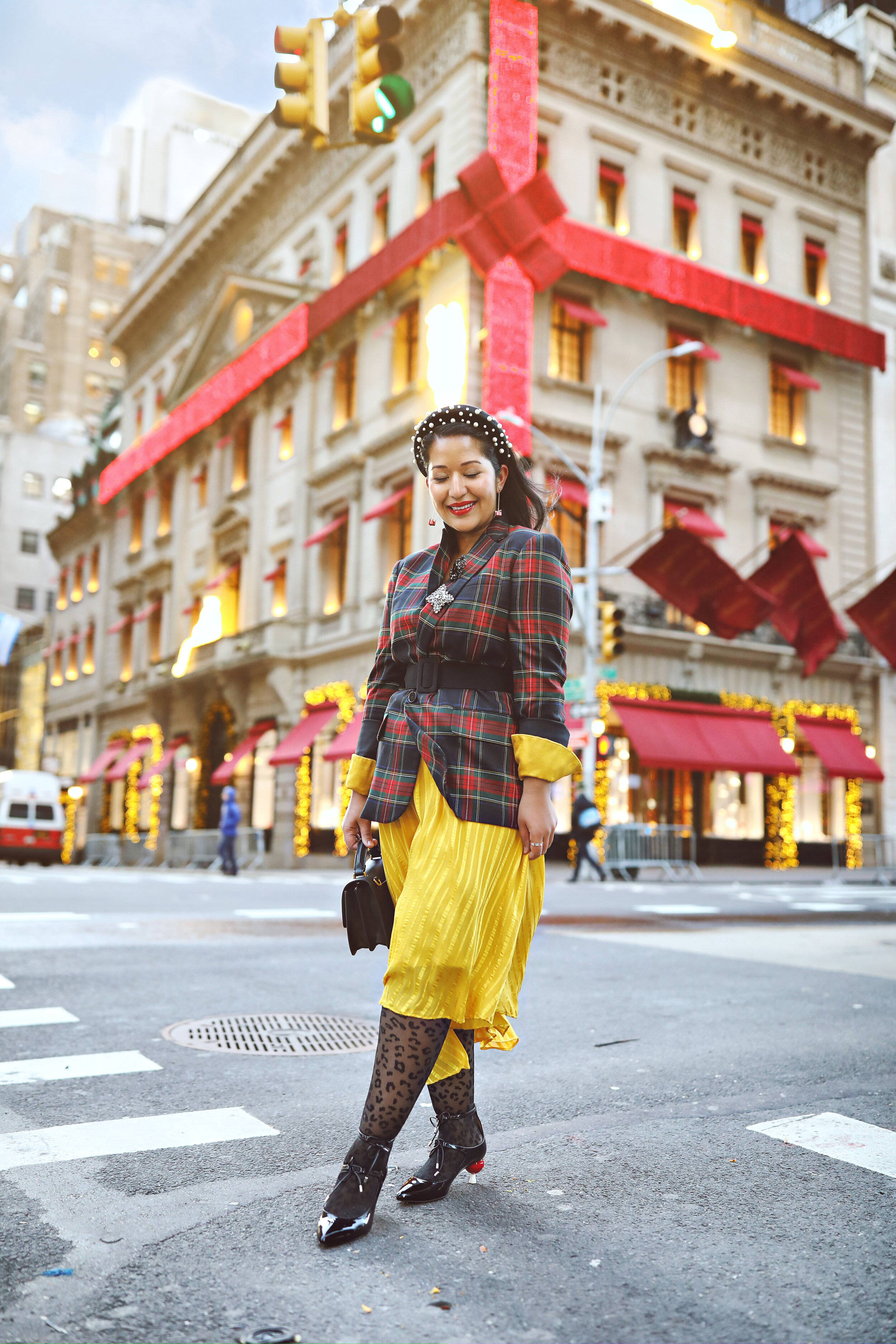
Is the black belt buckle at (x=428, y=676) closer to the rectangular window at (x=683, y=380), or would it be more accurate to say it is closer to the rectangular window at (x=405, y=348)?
the rectangular window at (x=405, y=348)

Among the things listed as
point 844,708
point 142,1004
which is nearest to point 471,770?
point 142,1004

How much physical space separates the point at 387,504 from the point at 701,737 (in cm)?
926

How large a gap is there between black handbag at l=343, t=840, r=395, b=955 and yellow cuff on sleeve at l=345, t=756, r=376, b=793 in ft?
0.84

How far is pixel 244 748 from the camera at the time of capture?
3253cm

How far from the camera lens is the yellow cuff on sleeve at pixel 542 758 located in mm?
2988

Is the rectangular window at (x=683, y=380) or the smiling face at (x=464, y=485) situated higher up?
the rectangular window at (x=683, y=380)

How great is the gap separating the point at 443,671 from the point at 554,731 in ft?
1.10

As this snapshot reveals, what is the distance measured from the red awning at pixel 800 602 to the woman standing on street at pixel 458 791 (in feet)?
80.5

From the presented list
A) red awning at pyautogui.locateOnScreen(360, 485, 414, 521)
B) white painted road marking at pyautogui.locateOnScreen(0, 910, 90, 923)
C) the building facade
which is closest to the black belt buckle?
white painted road marking at pyautogui.locateOnScreen(0, 910, 90, 923)

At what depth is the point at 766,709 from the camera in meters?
29.8

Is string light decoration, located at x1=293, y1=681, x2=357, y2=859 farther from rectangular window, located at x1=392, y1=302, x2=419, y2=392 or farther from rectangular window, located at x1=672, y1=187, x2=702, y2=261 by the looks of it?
rectangular window, located at x1=672, y1=187, x2=702, y2=261

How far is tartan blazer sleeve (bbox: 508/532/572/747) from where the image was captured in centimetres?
305

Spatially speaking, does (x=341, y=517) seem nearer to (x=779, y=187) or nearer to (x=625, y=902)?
(x=779, y=187)

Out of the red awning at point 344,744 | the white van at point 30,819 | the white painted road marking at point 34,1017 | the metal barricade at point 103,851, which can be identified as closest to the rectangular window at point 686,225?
the red awning at point 344,744
